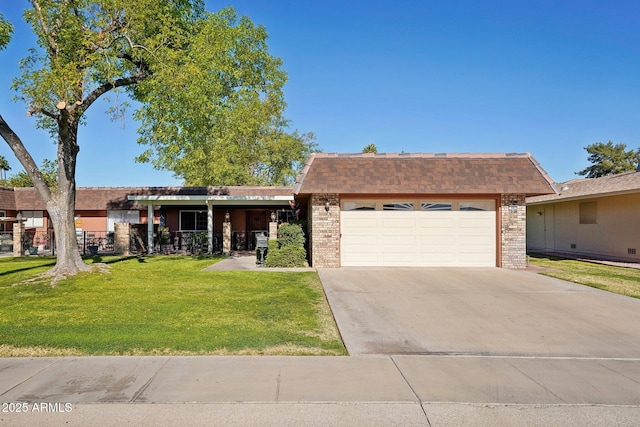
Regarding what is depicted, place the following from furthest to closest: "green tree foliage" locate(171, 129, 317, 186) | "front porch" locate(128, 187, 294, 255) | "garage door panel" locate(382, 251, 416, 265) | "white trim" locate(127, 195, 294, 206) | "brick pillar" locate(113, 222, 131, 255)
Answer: "green tree foliage" locate(171, 129, 317, 186) → "front porch" locate(128, 187, 294, 255) → "brick pillar" locate(113, 222, 131, 255) → "white trim" locate(127, 195, 294, 206) → "garage door panel" locate(382, 251, 416, 265)

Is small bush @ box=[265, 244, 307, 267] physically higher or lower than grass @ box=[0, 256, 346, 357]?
higher

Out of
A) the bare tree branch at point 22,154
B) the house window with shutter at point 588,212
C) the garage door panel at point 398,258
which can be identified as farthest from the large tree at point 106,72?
the house window with shutter at point 588,212

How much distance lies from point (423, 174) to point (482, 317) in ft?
23.6

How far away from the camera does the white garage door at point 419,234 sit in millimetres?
13789

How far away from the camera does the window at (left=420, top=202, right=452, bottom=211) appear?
45.4 ft

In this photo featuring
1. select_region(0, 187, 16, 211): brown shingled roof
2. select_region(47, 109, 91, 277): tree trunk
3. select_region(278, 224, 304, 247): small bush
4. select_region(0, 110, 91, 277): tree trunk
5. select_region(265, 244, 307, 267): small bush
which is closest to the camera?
select_region(0, 110, 91, 277): tree trunk

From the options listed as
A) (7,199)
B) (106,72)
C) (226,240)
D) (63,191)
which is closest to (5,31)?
(106,72)

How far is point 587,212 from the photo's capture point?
19.1m

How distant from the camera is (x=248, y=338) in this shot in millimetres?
5691

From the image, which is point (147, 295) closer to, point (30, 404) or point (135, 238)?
point (30, 404)

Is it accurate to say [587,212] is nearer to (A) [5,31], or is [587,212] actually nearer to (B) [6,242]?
(A) [5,31]

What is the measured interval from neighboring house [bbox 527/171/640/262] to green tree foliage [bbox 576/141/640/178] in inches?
1546

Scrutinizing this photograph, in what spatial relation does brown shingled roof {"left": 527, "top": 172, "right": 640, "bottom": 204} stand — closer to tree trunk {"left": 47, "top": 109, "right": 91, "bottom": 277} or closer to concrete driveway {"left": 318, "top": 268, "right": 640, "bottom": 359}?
concrete driveway {"left": 318, "top": 268, "right": 640, "bottom": 359}

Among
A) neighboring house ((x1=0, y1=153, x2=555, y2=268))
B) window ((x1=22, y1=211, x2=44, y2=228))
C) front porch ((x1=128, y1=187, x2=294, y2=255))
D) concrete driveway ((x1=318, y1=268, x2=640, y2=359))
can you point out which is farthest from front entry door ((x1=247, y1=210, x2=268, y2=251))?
window ((x1=22, y1=211, x2=44, y2=228))
